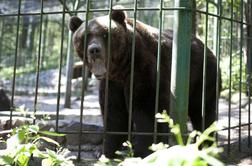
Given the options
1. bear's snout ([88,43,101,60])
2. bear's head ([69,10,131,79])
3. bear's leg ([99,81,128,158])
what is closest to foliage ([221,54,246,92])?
bear's leg ([99,81,128,158])

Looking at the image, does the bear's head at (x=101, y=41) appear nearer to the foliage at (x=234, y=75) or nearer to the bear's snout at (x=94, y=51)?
the bear's snout at (x=94, y=51)

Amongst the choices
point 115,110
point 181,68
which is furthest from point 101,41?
point 181,68

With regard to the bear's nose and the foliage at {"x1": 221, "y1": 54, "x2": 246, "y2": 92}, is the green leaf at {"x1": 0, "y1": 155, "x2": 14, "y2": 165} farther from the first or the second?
the foliage at {"x1": 221, "y1": 54, "x2": 246, "y2": 92}

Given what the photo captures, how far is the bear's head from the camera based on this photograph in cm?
435

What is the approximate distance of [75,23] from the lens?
4719mm

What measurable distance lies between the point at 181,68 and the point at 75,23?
1570mm

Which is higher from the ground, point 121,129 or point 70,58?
point 70,58

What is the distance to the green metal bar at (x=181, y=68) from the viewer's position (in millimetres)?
3635

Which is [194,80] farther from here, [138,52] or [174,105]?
[174,105]

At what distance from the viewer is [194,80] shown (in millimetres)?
5316

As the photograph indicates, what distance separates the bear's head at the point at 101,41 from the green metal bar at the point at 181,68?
0.95 m

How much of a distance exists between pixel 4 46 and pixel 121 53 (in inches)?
806

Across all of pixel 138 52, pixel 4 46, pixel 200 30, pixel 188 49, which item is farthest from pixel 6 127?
pixel 4 46

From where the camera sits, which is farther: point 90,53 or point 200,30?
point 200,30
